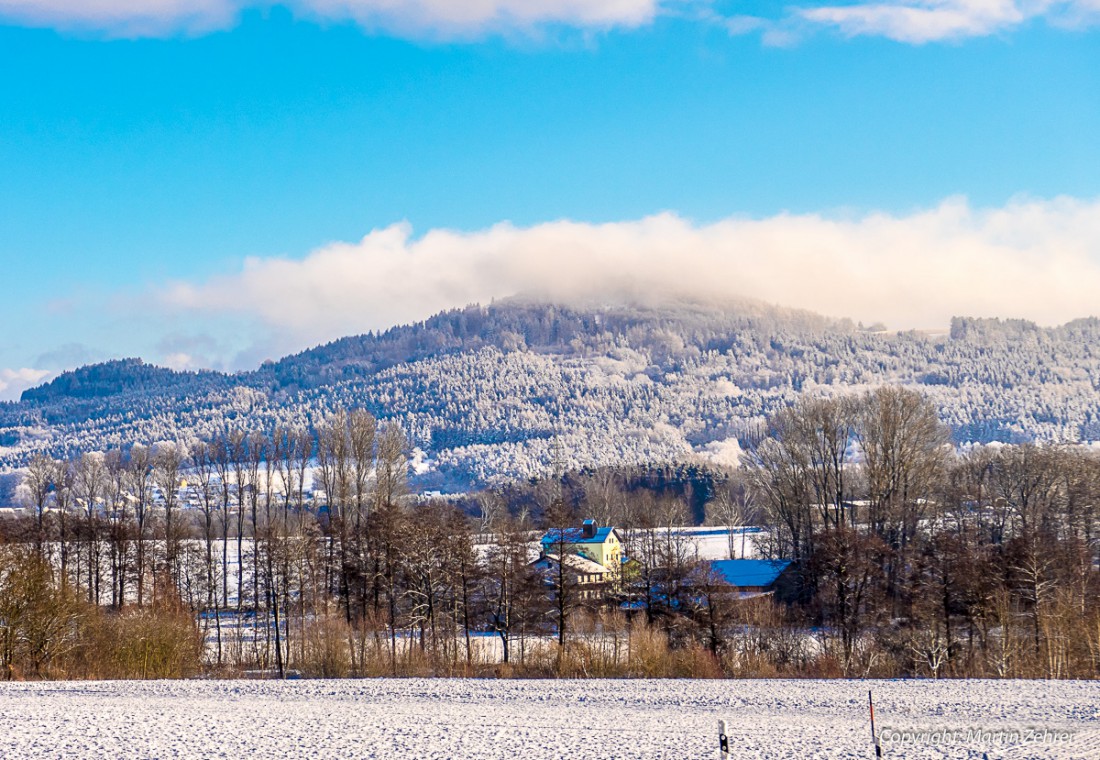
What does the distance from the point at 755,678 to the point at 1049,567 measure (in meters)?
23.0

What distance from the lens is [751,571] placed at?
7175 cm

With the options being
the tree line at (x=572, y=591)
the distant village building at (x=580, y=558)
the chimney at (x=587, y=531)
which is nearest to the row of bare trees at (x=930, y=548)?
the tree line at (x=572, y=591)

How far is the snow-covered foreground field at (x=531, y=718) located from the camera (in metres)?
20.2

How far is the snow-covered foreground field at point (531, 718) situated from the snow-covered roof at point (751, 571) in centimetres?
3799

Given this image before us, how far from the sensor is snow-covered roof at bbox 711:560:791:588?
68375 millimetres

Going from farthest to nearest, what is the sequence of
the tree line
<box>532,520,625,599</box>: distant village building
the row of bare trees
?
<box>532,520,625,599</box>: distant village building < the row of bare trees < the tree line

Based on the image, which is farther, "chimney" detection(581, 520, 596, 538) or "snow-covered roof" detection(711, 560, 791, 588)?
"snow-covered roof" detection(711, 560, 791, 588)

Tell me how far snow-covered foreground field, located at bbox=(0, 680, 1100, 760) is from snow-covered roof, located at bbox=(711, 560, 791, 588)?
38.0 metres

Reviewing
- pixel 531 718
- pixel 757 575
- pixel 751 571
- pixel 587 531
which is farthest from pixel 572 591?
pixel 751 571

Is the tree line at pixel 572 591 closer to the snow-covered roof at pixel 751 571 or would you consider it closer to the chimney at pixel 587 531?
the chimney at pixel 587 531

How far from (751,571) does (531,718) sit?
4957 cm

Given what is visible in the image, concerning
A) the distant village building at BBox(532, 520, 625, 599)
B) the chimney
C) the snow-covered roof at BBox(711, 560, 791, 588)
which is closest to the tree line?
the distant village building at BBox(532, 520, 625, 599)

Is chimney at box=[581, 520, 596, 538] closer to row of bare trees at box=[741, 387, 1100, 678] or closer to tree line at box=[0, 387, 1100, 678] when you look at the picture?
tree line at box=[0, 387, 1100, 678]

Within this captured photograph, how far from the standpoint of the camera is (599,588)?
183ft
